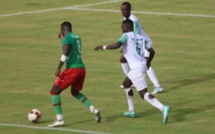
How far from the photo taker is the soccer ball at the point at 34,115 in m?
19.7

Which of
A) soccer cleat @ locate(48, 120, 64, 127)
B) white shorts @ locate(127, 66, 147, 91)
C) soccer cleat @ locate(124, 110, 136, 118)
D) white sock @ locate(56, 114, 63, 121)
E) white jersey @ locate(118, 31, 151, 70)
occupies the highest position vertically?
white jersey @ locate(118, 31, 151, 70)

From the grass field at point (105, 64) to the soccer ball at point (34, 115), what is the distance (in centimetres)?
14

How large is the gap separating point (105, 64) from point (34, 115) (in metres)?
7.74

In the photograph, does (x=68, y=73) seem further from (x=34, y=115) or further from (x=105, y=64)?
(x=105, y=64)

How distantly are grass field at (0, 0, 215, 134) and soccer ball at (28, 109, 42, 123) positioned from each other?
0.14m

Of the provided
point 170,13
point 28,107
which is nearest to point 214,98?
point 28,107

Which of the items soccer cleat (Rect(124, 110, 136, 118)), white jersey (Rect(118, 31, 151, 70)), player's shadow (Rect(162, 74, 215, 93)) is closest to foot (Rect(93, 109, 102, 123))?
soccer cleat (Rect(124, 110, 136, 118))

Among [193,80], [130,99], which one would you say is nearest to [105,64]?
[193,80]

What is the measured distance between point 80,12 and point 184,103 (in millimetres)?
15961

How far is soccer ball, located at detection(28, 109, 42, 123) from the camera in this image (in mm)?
19731

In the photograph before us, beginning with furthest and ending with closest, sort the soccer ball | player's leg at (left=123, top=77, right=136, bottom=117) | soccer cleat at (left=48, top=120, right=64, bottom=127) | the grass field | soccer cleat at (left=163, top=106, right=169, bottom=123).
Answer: player's leg at (left=123, top=77, right=136, bottom=117)
the grass field
the soccer ball
soccer cleat at (left=48, top=120, right=64, bottom=127)
soccer cleat at (left=163, top=106, right=169, bottom=123)

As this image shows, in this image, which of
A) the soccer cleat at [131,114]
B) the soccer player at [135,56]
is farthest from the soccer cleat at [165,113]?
the soccer cleat at [131,114]

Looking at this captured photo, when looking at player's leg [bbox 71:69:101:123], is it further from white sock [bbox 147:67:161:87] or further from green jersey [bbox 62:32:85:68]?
white sock [bbox 147:67:161:87]

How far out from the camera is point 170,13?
119ft
